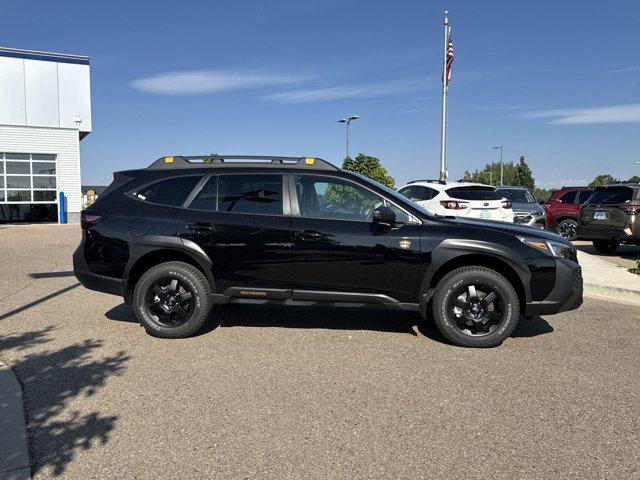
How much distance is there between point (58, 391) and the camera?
3.88 meters

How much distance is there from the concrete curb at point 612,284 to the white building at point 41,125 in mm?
25172

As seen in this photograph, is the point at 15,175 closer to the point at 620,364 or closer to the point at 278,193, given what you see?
the point at 278,193

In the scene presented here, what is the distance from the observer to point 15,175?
2577 centimetres

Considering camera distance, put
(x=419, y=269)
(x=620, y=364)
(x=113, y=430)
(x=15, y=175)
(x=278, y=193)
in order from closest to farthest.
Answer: (x=113, y=430)
(x=620, y=364)
(x=419, y=269)
(x=278, y=193)
(x=15, y=175)

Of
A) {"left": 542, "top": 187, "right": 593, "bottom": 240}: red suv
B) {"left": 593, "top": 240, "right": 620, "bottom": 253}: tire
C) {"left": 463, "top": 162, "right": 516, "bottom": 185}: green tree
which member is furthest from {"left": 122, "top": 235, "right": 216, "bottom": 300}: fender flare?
{"left": 463, "top": 162, "right": 516, "bottom": 185}: green tree

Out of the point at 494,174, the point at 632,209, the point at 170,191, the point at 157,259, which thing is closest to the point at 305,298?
the point at 157,259

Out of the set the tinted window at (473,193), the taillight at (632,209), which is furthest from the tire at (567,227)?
the tinted window at (473,193)

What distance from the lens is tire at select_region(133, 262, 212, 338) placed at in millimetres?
5262

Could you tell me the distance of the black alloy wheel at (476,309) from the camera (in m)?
5.00

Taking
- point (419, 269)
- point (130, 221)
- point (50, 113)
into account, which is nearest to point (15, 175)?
point (50, 113)

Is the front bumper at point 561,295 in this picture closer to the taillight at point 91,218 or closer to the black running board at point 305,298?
the black running board at point 305,298

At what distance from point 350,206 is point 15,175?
2590 centimetres

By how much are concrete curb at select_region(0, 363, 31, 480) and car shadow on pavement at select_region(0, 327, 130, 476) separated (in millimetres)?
45

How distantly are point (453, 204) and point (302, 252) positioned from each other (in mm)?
6833
